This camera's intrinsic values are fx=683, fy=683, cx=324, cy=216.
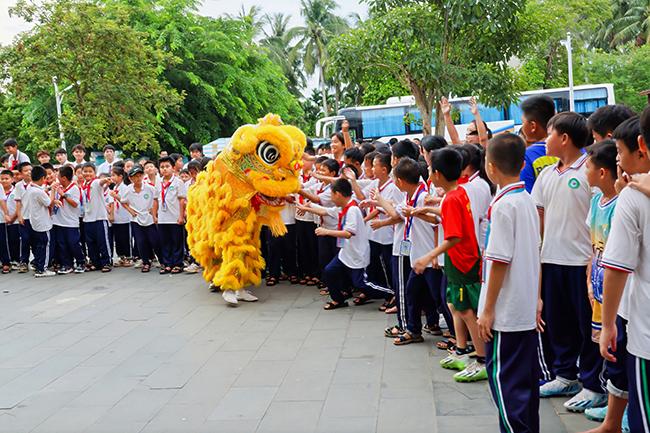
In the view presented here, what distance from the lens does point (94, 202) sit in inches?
430

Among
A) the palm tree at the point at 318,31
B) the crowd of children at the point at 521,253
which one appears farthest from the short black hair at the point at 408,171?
the palm tree at the point at 318,31

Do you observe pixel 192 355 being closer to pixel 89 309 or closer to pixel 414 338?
pixel 414 338

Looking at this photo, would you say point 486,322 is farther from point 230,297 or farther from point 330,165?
point 230,297

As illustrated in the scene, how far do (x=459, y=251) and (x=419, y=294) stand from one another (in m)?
1.28

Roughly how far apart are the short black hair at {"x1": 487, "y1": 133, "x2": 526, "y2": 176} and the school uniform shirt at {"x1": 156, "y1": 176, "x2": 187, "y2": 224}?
7.18 meters

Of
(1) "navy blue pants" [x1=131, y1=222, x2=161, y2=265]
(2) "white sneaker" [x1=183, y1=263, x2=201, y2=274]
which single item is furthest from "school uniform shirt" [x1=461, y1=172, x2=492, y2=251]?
(1) "navy blue pants" [x1=131, y1=222, x2=161, y2=265]

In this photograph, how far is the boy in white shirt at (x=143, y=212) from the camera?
10.5 meters

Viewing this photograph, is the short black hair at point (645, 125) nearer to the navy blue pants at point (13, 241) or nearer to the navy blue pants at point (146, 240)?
the navy blue pants at point (146, 240)

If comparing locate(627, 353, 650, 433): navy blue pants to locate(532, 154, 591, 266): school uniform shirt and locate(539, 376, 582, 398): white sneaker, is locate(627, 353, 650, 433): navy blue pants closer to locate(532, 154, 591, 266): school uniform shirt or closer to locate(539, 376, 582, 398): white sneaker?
locate(532, 154, 591, 266): school uniform shirt

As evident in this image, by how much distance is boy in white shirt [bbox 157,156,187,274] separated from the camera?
10.2m

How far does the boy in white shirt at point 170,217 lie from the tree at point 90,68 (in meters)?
5.35

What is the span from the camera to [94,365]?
5.89 metres

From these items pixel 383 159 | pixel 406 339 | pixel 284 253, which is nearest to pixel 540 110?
pixel 383 159

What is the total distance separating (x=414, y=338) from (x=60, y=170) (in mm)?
7149
